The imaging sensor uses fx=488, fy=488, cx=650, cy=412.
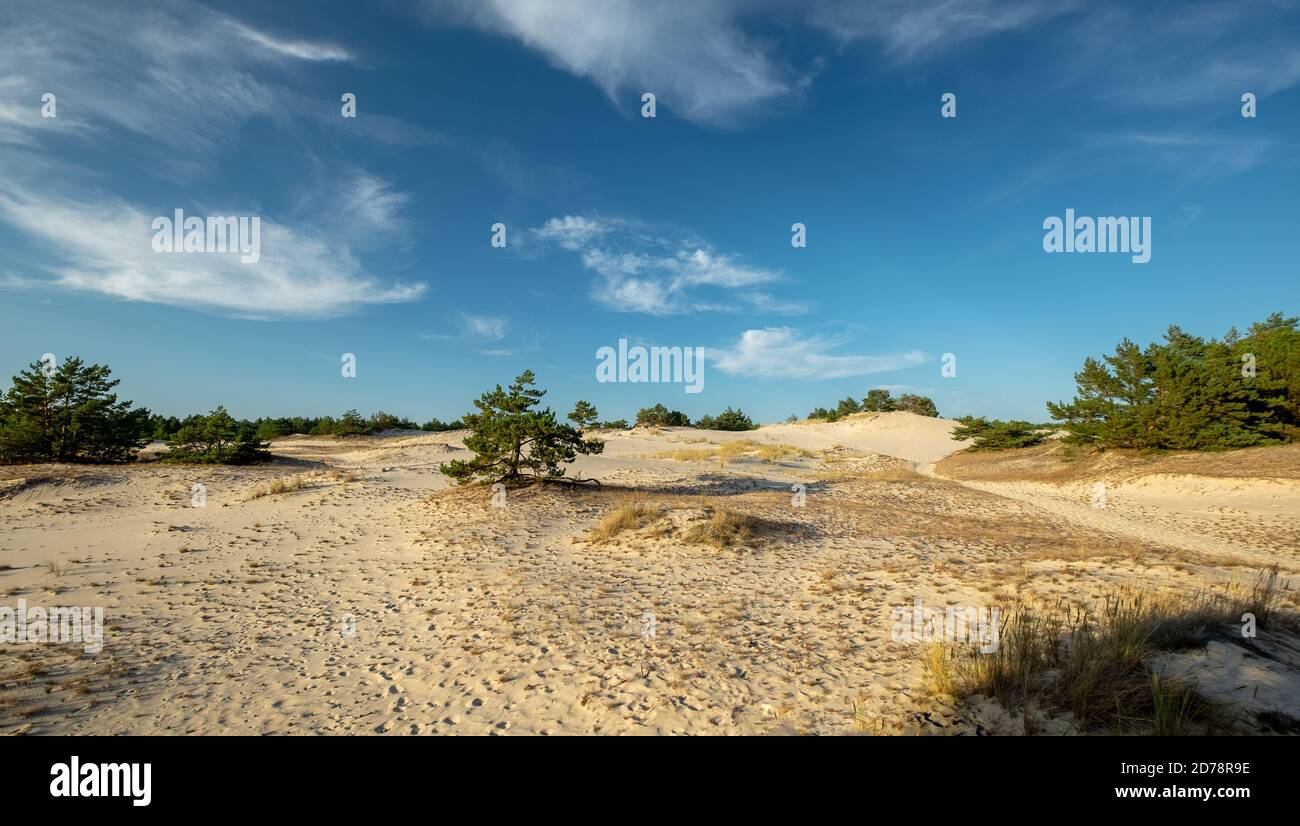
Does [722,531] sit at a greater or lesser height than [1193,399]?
lesser

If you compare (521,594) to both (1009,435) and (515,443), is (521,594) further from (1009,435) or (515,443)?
(1009,435)

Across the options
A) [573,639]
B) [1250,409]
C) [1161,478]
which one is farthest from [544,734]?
[1250,409]

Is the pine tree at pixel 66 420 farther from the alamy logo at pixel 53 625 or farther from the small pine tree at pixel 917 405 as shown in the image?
the small pine tree at pixel 917 405

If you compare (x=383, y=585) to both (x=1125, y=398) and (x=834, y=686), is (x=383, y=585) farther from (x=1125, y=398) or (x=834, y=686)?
(x=1125, y=398)

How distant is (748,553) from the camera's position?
10844mm

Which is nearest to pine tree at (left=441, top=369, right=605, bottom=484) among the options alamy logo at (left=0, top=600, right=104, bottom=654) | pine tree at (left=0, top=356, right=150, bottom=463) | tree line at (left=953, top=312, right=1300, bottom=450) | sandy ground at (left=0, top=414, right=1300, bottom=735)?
sandy ground at (left=0, top=414, right=1300, bottom=735)

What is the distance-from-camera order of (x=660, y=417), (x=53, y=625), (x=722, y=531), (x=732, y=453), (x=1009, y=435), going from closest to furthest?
1. (x=53, y=625)
2. (x=722, y=531)
3. (x=732, y=453)
4. (x=1009, y=435)
5. (x=660, y=417)

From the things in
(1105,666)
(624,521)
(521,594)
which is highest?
(1105,666)

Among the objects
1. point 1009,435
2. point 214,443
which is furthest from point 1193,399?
point 214,443

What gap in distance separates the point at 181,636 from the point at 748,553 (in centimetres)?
967
